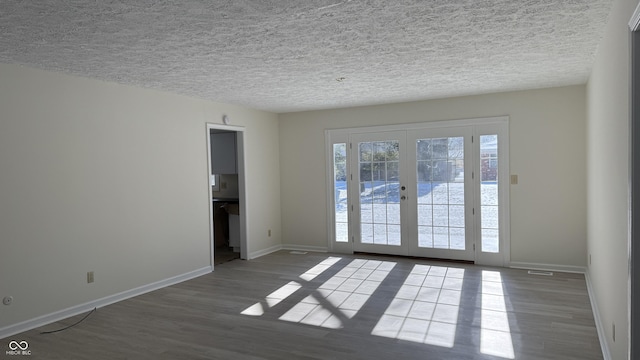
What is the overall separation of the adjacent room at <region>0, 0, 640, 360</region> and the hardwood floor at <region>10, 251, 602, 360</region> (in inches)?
1.2

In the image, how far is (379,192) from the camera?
21.9 ft

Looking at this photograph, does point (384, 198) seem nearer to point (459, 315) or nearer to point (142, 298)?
point (459, 315)

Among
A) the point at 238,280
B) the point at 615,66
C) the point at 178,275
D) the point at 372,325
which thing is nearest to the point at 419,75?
the point at 615,66

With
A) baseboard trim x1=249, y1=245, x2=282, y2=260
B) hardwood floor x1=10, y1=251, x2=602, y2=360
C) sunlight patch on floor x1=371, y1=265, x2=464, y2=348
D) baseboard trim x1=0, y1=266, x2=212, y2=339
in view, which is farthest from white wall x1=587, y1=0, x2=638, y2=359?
baseboard trim x1=249, y1=245, x2=282, y2=260

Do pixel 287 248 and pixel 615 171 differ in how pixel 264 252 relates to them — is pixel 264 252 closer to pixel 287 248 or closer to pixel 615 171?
pixel 287 248

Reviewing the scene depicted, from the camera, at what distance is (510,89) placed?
5539mm

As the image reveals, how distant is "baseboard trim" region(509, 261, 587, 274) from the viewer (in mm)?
5412

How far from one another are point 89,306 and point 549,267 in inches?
212

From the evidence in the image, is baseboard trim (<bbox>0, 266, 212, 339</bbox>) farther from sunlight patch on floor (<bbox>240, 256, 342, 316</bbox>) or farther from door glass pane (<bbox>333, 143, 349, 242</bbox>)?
door glass pane (<bbox>333, 143, 349, 242</bbox>)

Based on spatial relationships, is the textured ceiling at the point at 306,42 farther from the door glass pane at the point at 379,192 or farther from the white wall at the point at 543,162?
the door glass pane at the point at 379,192

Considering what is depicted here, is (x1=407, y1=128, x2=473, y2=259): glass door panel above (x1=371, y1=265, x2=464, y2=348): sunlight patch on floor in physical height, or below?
above

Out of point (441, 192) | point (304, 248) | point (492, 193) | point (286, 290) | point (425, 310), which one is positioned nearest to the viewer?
point (425, 310)

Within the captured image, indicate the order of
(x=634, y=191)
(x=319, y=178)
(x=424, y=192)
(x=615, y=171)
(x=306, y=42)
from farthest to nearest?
(x=319, y=178) → (x=424, y=192) → (x=306, y=42) → (x=615, y=171) → (x=634, y=191)

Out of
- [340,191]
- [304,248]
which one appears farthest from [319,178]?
[304,248]
